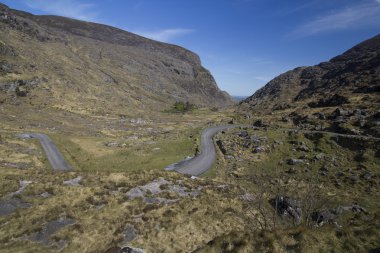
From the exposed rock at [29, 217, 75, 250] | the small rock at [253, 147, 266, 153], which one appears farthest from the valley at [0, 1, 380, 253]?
the small rock at [253, 147, 266, 153]

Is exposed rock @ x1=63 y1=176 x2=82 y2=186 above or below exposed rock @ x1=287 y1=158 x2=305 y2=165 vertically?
below

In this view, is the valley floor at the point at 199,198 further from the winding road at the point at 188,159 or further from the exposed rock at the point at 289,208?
the winding road at the point at 188,159

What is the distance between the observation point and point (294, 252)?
12.8m

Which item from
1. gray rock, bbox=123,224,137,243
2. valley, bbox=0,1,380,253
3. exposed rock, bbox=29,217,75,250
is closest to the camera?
valley, bbox=0,1,380,253

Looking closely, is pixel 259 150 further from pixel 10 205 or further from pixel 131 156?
pixel 10 205

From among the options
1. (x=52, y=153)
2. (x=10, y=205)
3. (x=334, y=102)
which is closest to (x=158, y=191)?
(x=10, y=205)

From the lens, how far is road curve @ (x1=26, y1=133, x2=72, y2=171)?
4799 cm

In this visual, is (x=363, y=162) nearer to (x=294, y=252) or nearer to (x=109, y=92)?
(x=294, y=252)

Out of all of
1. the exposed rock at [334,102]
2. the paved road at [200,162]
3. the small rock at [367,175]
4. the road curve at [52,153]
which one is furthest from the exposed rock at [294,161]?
the exposed rock at [334,102]

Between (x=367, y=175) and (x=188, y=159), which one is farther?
(x=188, y=159)

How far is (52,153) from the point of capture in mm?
55906

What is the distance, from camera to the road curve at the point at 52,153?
157 ft

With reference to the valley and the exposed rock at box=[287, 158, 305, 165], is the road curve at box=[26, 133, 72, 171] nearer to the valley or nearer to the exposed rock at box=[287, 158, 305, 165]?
the valley

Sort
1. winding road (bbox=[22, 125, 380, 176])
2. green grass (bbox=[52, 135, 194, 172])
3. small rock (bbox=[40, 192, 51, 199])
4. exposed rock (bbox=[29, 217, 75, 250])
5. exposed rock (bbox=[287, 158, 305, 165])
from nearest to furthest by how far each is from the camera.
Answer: exposed rock (bbox=[29, 217, 75, 250])
small rock (bbox=[40, 192, 51, 199])
winding road (bbox=[22, 125, 380, 176])
exposed rock (bbox=[287, 158, 305, 165])
green grass (bbox=[52, 135, 194, 172])
